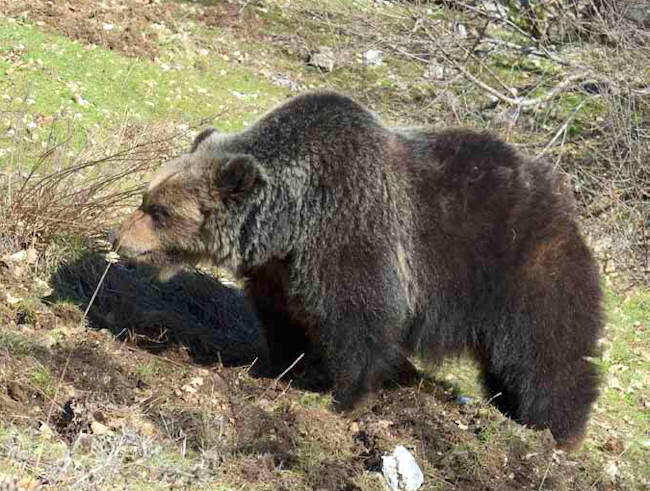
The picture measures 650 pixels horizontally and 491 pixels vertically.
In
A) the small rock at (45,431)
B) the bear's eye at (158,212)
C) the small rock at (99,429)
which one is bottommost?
the small rock at (99,429)

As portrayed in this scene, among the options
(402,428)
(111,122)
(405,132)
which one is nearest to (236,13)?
(111,122)

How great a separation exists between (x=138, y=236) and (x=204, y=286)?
6.17 feet

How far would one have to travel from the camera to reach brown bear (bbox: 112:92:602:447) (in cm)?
605

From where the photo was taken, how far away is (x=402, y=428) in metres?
6.20

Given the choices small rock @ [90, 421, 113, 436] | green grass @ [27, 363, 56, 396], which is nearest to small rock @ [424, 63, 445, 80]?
green grass @ [27, 363, 56, 396]

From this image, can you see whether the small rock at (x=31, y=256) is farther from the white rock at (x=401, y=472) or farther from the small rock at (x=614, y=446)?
the small rock at (x=614, y=446)

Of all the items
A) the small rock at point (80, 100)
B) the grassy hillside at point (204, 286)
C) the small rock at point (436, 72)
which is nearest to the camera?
the grassy hillside at point (204, 286)

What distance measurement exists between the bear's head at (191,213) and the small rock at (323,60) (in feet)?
33.3

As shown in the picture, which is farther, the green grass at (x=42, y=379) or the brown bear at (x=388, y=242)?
the brown bear at (x=388, y=242)

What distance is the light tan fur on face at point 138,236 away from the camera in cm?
616

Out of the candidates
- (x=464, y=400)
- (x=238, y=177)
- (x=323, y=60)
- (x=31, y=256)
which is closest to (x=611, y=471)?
(x=464, y=400)

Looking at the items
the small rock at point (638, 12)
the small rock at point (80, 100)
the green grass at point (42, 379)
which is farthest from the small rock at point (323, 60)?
the green grass at point (42, 379)

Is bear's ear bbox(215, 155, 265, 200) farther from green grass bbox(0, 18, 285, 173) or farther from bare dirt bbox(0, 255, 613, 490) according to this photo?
green grass bbox(0, 18, 285, 173)

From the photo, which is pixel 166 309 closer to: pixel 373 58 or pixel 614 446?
pixel 614 446
